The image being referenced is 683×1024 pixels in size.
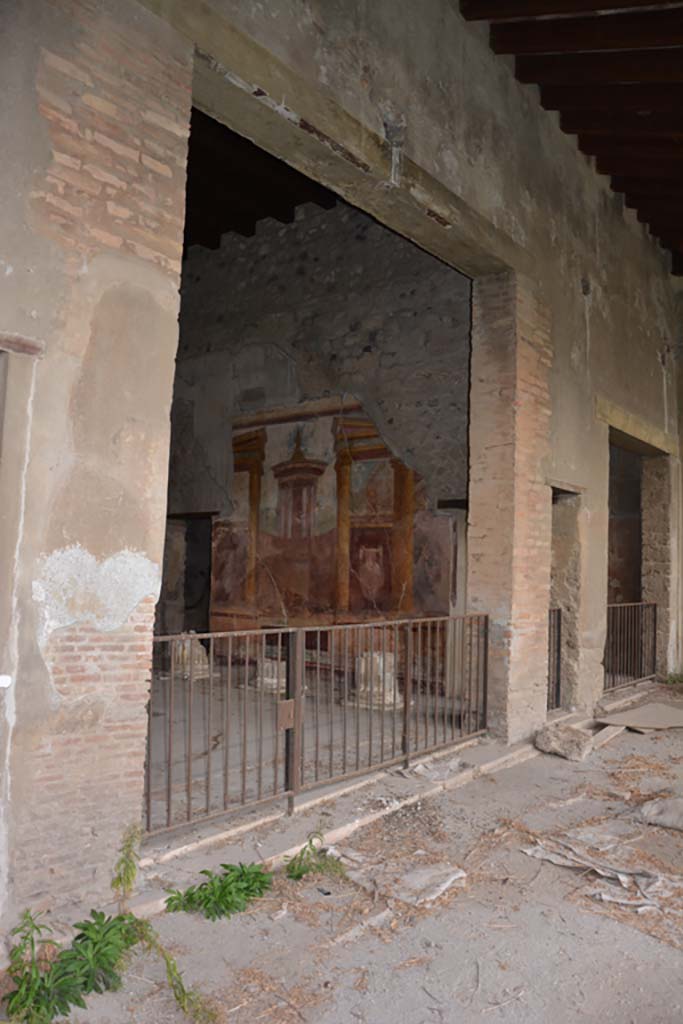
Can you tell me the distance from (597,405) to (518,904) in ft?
20.2

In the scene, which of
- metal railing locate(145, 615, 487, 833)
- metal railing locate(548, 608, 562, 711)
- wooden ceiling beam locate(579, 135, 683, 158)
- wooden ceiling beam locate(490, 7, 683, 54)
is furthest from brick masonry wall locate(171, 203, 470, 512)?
wooden ceiling beam locate(490, 7, 683, 54)

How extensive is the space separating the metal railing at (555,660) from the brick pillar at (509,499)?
0.88 m

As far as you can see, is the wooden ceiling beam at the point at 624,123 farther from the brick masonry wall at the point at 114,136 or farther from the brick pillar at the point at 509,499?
the brick masonry wall at the point at 114,136

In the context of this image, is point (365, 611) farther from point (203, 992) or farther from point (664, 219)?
point (203, 992)

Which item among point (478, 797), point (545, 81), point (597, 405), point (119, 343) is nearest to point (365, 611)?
point (597, 405)

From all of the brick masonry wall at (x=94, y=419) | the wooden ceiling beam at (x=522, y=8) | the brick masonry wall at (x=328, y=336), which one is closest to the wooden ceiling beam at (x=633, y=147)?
the brick masonry wall at (x=328, y=336)

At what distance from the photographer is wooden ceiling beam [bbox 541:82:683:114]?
759 cm

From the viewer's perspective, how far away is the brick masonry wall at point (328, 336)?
32.1ft

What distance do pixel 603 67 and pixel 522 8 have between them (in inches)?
47.4

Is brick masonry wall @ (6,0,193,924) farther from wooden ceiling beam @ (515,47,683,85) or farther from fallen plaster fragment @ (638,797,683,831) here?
wooden ceiling beam @ (515,47,683,85)

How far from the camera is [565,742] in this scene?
7160mm

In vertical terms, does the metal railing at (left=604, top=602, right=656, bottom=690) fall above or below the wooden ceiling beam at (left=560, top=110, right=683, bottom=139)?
below

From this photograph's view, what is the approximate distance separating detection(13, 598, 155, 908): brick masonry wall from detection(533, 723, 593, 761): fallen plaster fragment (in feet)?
14.3

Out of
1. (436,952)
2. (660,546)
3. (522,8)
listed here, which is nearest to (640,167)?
(522,8)
